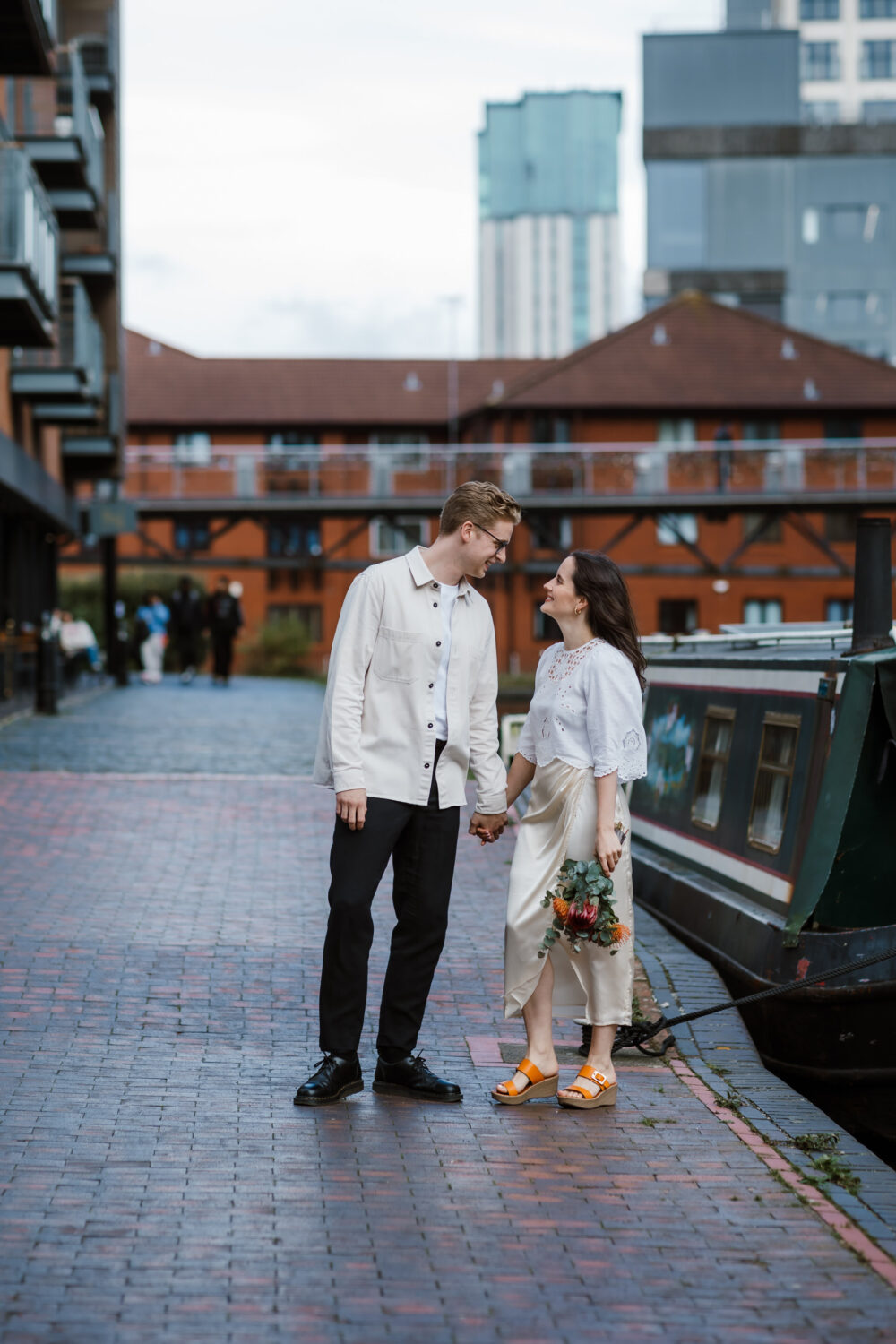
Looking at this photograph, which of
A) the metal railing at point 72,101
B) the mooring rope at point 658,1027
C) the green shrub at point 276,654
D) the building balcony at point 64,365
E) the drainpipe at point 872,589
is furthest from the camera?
the green shrub at point 276,654

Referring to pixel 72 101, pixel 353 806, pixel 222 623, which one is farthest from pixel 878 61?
pixel 353 806

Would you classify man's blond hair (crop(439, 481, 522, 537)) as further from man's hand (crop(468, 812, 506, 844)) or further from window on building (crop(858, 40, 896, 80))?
window on building (crop(858, 40, 896, 80))

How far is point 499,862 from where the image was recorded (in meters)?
11.0

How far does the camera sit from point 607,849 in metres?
5.48

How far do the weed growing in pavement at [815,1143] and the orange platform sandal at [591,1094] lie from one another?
1.97ft

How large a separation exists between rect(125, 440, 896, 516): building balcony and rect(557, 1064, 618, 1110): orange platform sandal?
1326 inches

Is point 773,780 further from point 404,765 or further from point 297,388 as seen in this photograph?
point 297,388

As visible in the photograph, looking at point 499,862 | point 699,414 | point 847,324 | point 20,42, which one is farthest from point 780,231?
point 499,862

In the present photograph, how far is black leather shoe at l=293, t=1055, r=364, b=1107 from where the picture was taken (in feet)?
17.9

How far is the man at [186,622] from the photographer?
34250 mm

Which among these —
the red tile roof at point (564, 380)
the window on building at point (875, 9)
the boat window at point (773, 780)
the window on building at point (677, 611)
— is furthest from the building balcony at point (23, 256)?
the window on building at point (875, 9)

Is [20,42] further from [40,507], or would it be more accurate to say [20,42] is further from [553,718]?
[553,718]

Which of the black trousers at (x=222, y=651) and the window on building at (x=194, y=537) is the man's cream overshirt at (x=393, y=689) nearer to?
the black trousers at (x=222, y=651)

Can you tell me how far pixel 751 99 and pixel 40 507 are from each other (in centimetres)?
6033
